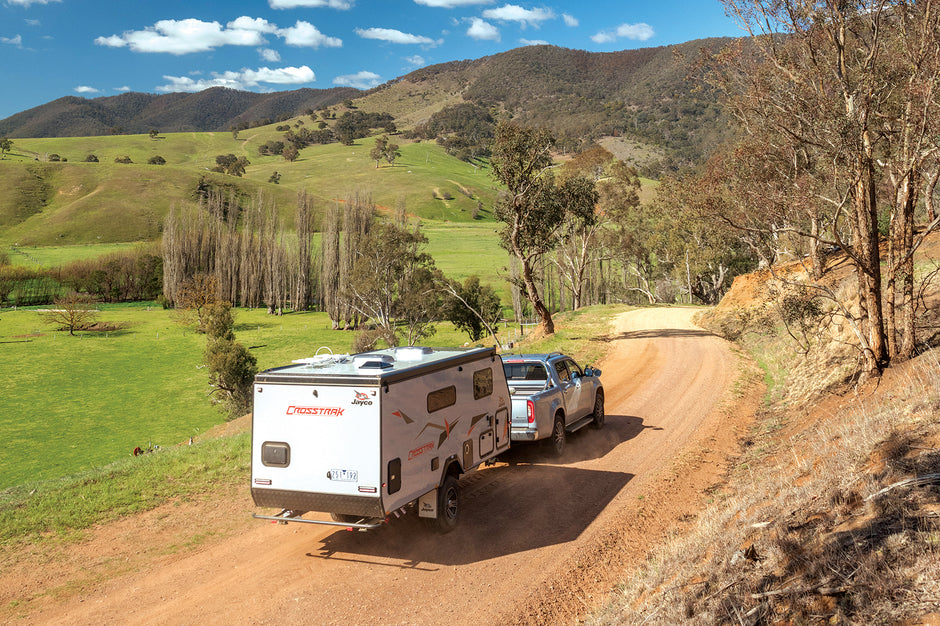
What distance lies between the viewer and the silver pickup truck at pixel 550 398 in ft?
42.7

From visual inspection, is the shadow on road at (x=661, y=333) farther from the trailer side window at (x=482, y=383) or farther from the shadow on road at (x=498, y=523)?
the trailer side window at (x=482, y=383)

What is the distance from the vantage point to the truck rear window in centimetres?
1426

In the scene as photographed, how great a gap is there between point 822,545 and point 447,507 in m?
5.34

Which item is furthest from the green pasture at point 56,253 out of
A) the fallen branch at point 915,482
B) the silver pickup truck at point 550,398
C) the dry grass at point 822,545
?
the fallen branch at point 915,482

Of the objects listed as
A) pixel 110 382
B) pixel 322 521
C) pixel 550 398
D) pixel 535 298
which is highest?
pixel 535 298

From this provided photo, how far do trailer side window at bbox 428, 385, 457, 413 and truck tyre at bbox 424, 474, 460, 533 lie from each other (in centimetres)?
118

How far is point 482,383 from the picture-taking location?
11188mm

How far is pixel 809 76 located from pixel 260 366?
52176 millimetres

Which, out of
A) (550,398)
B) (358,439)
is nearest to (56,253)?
(550,398)

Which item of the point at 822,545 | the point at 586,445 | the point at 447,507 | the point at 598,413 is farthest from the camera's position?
the point at 598,413

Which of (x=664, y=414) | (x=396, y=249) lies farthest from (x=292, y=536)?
(x=396, y=249)

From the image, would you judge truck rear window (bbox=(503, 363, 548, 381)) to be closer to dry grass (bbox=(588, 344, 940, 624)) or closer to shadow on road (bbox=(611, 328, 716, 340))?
dry grass (bbox=(588, 344, 940, 624))

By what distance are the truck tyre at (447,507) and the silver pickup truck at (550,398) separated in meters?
2.86

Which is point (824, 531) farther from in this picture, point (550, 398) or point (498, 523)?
point (550, 398)
